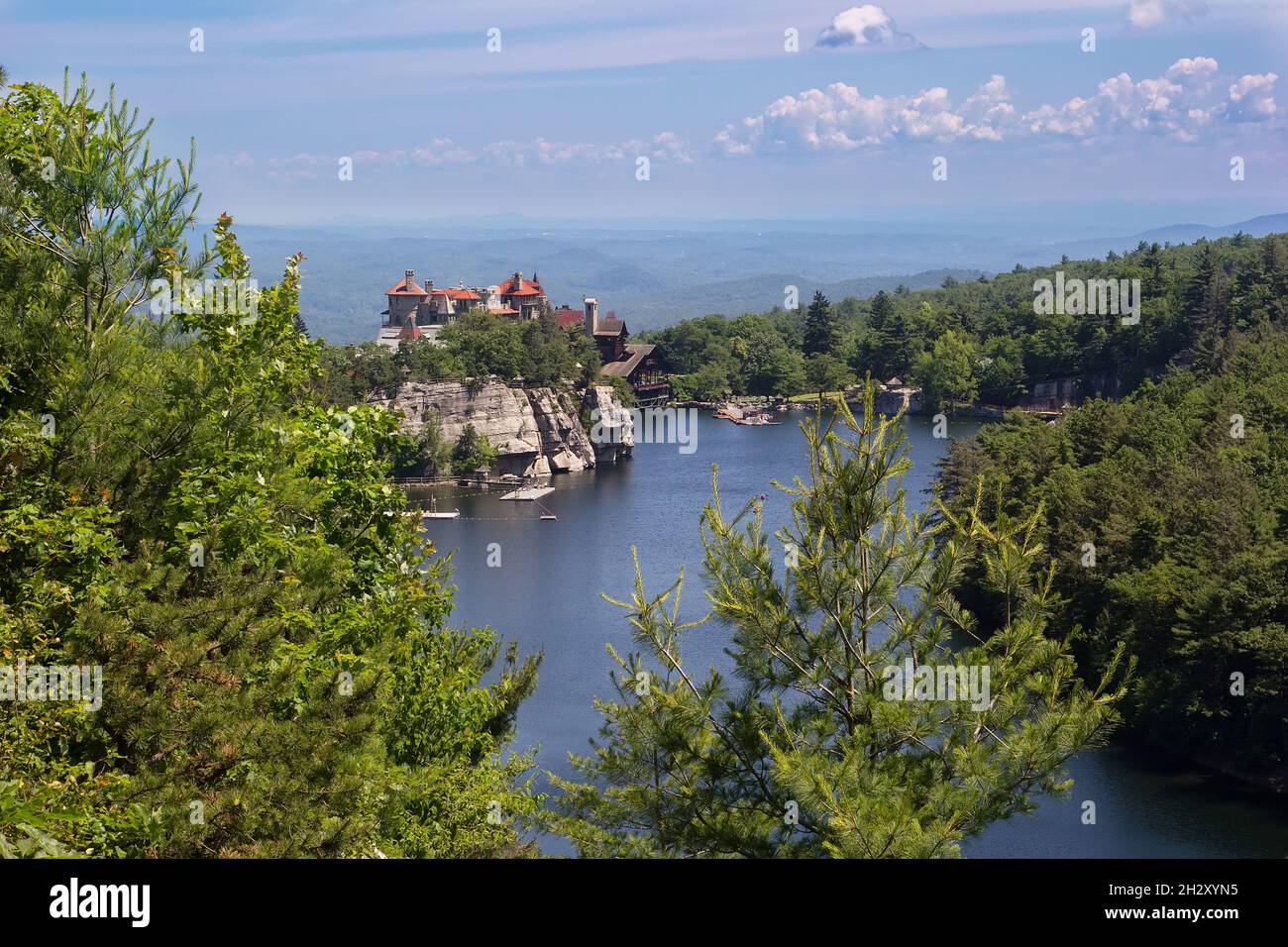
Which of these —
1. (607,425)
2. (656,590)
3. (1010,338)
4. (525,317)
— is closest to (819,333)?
(1010,338)

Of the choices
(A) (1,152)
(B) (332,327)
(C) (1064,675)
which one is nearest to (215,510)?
(A) (1,152)

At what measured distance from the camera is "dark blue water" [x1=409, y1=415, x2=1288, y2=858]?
54.9 ft

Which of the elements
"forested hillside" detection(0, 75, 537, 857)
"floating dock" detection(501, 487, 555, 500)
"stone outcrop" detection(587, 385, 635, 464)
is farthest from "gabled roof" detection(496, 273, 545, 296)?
"forested hillside" detection(0, 75, 537, 857)

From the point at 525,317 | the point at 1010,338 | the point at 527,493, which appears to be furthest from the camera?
the point at 525,317

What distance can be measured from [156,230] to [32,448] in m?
1.63

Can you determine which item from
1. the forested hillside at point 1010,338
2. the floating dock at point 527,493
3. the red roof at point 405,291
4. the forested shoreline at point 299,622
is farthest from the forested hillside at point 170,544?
the red roof at point 405,291

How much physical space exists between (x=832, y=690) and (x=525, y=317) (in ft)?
195

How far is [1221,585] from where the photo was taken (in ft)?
64.6

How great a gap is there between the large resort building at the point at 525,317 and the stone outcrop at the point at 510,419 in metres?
12.4

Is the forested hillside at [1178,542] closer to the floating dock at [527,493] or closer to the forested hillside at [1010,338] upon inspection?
the floating dock at [527,493]

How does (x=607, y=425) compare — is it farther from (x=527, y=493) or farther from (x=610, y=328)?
(x=610, y=328)

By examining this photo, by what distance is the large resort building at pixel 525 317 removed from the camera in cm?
6372

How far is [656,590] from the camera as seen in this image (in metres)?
28.0
